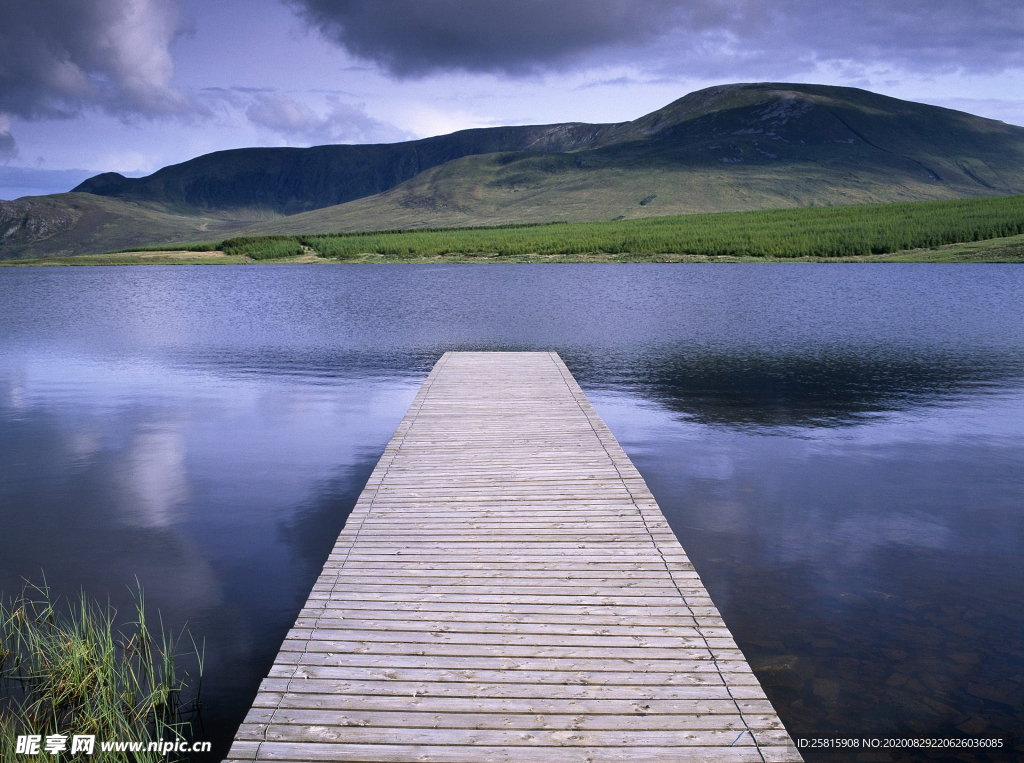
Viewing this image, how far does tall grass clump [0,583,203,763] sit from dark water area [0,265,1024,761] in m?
0.31

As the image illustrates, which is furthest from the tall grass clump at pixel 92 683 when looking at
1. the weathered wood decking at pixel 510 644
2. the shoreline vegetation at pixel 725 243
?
the shoreline vegetation at pixel 725 243

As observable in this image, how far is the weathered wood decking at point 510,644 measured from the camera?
173 inches

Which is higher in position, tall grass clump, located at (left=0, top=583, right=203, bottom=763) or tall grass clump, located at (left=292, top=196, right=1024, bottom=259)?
tall grass clump, located at (left=292, top=196, right=1024, bottom=259)

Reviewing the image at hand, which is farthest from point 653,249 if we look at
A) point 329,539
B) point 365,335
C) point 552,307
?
point 329,539

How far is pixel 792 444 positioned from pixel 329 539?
827 cm

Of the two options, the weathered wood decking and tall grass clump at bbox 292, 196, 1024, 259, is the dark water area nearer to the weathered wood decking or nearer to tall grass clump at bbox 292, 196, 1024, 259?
the weathered wood decking

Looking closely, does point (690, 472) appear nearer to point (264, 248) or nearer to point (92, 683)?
point (92, 683)

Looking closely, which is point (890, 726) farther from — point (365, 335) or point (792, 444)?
point (365, 335)

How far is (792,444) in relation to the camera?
1346 cm

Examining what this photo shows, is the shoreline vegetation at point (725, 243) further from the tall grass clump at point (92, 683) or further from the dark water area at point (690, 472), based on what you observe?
the tall grass clump at point (92, 683)

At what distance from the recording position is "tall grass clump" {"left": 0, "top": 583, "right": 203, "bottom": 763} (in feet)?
17.6

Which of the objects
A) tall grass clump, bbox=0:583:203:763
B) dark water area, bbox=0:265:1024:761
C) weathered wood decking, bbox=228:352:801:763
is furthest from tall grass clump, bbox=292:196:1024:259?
tall grass clump, bbox=0:583:203:763

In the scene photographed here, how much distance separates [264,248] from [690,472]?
8574cm

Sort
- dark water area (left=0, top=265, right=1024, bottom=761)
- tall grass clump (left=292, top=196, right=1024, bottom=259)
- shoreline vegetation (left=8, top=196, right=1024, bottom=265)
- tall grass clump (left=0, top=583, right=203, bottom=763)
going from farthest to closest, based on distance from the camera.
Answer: tall grass clump (left=292, top=196, right=1024, bottom=259)
shoreline vegetation (left=8, top=196, right=1024, bottom=265)
dark water area (left=0, top=265, right=1024, bottom=761)
tall grass clump (left=0, top=583, right=203, bottom=763)
